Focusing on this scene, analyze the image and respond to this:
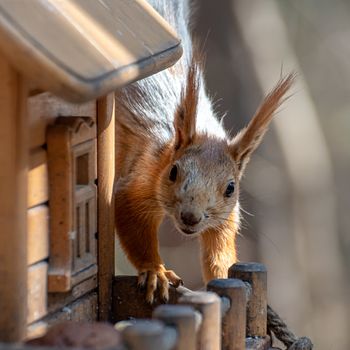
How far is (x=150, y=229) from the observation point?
407 cm

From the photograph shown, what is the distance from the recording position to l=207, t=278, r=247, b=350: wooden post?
322 cm

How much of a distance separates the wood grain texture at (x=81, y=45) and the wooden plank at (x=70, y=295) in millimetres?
559

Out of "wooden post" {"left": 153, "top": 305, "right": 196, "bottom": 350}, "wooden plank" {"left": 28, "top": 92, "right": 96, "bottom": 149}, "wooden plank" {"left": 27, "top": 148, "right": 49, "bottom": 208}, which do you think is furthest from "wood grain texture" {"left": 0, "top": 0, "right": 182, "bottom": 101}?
"wooden post" {"left": 153, "top": 305, "right": 196, "bottom": 350}

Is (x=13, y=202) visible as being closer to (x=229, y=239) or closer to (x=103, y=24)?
(x=103, y=24)

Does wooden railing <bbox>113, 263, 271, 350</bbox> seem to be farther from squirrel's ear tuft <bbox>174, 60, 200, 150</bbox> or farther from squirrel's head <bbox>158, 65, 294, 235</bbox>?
squirrel's ear tuft <bbox>174, 60, 200, 150</bbox>

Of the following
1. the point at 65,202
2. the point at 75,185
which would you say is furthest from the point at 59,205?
the point at 75,185

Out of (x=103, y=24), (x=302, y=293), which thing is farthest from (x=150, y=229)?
(x=302, y=293)

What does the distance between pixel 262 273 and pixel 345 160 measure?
506 cm

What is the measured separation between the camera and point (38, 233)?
3.05 meters

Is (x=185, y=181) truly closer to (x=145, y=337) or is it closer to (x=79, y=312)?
(x=79, y=312)

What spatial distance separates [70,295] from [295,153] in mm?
5004

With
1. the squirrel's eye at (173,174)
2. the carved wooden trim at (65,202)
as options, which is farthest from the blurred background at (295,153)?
the carved wooden trim at (65,202)

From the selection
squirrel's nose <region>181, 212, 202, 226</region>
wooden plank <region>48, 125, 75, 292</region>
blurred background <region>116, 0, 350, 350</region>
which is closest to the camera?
wooden plank <region>48, 125, 75, 292</region>

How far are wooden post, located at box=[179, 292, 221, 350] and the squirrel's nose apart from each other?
0.93 m
